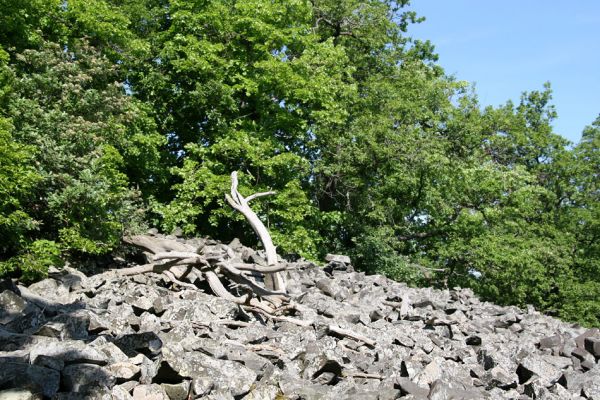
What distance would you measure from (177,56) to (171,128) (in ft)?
9.07

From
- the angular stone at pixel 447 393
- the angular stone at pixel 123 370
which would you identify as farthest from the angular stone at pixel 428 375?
the angular stone at pixel 123 370

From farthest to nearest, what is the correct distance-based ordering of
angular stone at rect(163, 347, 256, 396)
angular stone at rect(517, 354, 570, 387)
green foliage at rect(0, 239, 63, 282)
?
green foliage at rect(0, 239, 63, 282) → angular stone at rect(517, 354, 570, 387) → angular stone at rect(163, 347, 256, 396)

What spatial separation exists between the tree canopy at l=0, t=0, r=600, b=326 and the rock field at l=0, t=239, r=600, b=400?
6.21 metres

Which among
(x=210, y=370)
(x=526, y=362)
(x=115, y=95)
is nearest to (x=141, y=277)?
(x=210, y=370)

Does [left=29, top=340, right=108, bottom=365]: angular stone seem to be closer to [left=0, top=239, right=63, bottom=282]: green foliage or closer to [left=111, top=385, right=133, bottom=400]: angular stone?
[left=111, top=385, right=133, bottom=400]: angular stone

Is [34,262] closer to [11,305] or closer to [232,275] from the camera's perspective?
[11,305]

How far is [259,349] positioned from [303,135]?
15997mm

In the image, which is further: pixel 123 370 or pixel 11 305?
pixel 11 305

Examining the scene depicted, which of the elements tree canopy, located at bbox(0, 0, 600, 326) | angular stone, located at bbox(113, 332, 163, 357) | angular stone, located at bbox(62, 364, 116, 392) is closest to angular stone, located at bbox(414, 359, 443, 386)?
angular stone, located at bbox(113, 332, 163, 357)

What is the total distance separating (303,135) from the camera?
22.1 metres

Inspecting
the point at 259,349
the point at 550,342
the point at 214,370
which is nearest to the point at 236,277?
the point at 259,349

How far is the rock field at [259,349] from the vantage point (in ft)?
15.7

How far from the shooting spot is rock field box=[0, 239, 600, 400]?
4.79m

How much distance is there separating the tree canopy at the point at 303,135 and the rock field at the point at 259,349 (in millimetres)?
6208
